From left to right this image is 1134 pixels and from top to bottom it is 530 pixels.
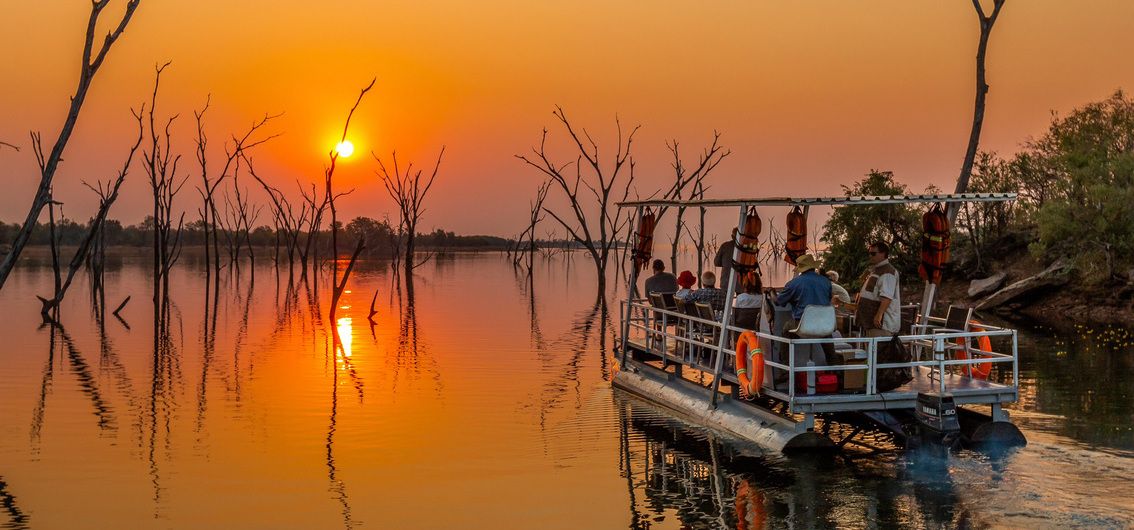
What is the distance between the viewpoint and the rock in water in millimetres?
44031

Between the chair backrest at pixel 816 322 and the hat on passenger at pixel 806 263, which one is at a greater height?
the hat on passenger at pixel 806 263

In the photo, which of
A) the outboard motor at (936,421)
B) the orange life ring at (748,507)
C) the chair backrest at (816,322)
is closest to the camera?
the orange life ring at (748,507)

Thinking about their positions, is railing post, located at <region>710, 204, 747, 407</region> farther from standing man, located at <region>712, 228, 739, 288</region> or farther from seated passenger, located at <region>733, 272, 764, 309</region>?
standing man, located at <region>712, 228, 739, 288</region>

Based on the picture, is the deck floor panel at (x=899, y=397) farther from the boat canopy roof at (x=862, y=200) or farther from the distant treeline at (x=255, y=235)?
the distant treeline at (x=255, y=235)

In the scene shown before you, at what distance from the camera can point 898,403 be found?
45.2 feet

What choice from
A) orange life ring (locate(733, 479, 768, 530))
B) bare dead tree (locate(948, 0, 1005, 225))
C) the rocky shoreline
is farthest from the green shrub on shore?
orange life ring (locate(733, 479, 768, 530))

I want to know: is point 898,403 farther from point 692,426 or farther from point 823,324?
point 692,426

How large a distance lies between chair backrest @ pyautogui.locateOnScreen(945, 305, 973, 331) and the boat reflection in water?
2.39 m

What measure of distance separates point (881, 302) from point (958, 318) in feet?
5.25

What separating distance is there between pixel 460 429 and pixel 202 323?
21013 millimetres

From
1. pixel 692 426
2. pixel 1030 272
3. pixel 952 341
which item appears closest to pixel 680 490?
pixel 692 426

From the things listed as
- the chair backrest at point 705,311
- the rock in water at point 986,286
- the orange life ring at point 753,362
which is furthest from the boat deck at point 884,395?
the rock in water at point 986,286

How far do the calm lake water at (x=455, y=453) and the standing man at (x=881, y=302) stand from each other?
5.72 feet

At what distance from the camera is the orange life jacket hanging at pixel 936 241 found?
50.9 ft
